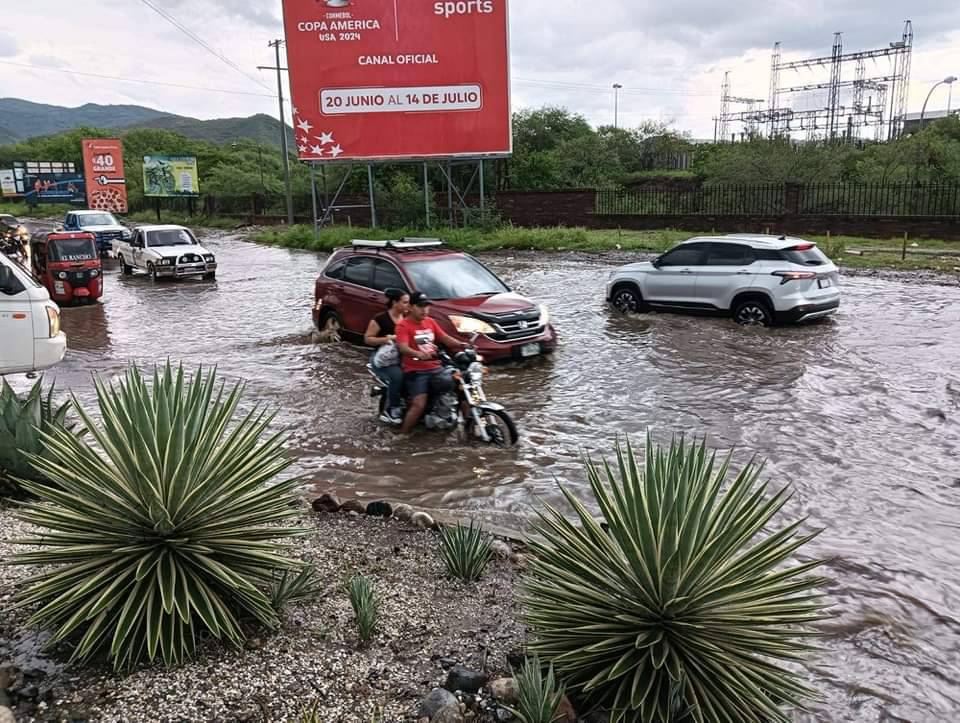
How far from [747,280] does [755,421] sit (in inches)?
221

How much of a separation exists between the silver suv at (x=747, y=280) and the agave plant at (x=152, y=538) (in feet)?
36.2

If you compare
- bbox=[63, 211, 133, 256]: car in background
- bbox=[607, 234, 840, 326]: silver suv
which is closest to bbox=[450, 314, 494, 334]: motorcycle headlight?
bbox=[607, 234, 840, 326]: silver suv

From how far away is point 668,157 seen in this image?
193ft

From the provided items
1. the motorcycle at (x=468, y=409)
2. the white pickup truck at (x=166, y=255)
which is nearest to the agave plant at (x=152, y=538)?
the motorcycle at (x=468, y=409)

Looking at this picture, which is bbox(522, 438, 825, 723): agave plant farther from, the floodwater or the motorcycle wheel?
the motorcycle wheel

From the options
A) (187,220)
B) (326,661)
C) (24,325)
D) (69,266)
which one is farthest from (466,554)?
(187,220)

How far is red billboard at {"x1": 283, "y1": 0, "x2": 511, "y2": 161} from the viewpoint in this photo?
93.7 ft

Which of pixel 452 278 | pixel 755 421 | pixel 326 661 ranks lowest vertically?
pixel 755 421

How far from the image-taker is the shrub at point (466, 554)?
453cm

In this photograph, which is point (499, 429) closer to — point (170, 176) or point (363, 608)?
point (363, 608)

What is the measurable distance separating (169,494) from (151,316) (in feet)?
47.1

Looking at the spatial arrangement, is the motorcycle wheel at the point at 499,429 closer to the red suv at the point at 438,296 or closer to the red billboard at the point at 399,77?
the red suv at the point at 438,296

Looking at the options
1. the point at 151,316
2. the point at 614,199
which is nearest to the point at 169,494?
the point at 151,316

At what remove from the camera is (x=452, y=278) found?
37.5ft
